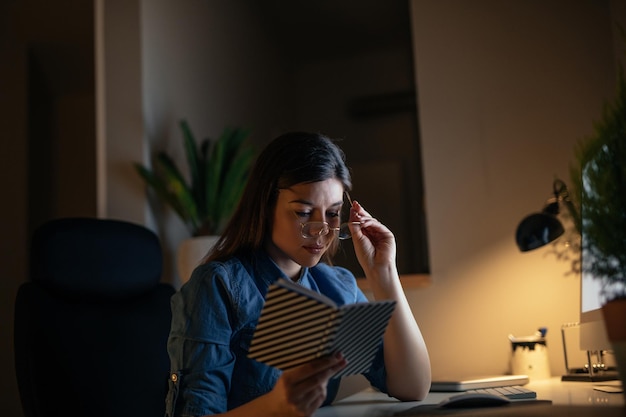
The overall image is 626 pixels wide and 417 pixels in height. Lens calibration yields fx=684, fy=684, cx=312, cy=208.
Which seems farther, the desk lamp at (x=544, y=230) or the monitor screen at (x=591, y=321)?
the desk lamp at (x=544, y=230)

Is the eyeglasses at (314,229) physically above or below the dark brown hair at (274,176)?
below

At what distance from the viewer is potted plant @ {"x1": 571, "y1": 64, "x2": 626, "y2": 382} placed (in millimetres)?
961

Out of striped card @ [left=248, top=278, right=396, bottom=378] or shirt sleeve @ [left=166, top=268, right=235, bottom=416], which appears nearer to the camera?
striped card @ [left=248, top=278, right=396, bottom=378]

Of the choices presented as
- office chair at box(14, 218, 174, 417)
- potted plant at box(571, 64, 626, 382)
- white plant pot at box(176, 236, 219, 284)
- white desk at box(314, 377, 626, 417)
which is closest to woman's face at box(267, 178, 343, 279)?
white desk at box(314, 377, 626, 417)

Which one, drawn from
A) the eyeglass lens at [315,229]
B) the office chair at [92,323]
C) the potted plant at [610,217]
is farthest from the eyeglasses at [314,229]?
the office chair at [92,323]

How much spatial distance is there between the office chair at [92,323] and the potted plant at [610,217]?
3.88 ft

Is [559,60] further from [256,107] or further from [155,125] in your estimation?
[256,107]

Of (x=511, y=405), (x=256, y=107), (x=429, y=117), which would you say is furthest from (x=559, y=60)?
(x=256, y=107)

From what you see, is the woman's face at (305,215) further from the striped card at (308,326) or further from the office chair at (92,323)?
the office chair at (92,323)

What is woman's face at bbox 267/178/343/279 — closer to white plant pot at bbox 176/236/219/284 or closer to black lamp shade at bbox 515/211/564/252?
black lamp shade at bbox 515/211/564/252

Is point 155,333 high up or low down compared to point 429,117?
down

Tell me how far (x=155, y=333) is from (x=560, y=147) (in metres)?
1.30

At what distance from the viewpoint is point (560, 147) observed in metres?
2.07

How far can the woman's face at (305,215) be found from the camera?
133 cm
